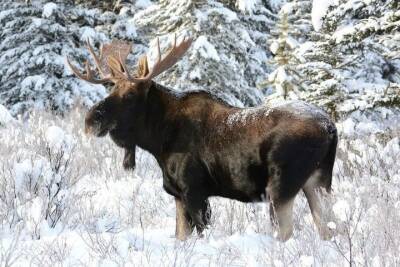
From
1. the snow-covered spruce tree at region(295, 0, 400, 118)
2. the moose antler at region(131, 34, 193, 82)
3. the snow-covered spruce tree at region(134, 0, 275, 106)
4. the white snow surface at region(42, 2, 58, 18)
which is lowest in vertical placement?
the white snow surface at region(42, 2, 58, 18)

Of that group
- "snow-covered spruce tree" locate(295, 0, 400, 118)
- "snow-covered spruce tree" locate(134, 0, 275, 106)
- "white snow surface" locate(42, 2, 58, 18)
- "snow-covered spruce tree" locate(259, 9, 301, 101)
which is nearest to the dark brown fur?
"snow-covered spruce tree" locate(295, 0, 400, 118)

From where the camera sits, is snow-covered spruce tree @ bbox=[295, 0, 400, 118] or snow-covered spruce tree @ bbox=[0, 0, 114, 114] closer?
snow-covered spruce tree @ bbox=[295, 0, 400, 118]

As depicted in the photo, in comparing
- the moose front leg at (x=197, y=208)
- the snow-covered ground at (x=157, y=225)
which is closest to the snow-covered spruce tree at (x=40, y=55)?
the snow-covered ground at (x=157, y=225)

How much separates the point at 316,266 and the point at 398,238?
546 millimetres

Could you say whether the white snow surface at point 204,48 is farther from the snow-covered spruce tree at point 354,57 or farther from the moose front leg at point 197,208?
the moose front leg at point 197,208

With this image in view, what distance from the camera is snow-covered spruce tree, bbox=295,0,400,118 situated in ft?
23.5

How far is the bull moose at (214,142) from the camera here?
4246 millimetres

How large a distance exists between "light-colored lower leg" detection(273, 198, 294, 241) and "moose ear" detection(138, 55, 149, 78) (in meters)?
1.73

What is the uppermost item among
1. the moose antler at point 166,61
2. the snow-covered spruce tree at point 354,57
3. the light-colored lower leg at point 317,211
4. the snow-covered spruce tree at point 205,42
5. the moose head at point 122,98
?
the moose antler at point 166,61

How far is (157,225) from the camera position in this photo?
16.8ft

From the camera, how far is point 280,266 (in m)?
3.12

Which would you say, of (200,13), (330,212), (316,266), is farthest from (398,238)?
(200,13)

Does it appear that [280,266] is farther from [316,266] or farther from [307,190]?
[307,190]

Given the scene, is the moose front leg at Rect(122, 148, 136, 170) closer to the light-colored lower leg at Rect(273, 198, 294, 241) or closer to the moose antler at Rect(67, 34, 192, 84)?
the moose antler at Rect(67, 34, 192, 84)
